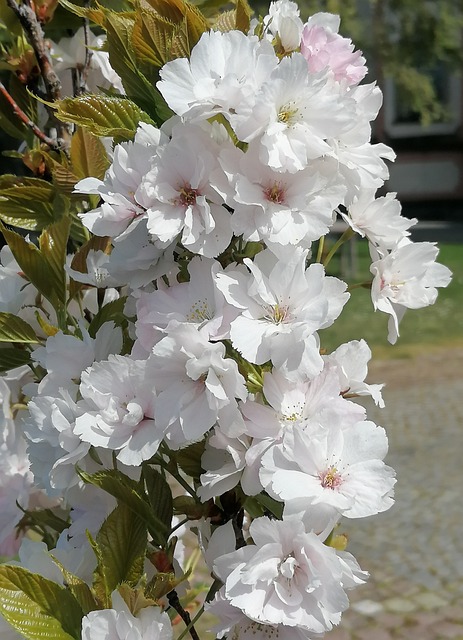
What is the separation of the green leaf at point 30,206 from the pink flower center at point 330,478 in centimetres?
55

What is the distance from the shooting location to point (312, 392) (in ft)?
3.23

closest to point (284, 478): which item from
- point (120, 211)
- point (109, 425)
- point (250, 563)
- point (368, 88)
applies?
point (250, 563)

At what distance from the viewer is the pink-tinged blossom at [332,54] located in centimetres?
104

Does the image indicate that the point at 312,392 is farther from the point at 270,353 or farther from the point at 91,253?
the point at 91,253

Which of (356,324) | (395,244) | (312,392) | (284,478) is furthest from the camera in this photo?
(356,324)

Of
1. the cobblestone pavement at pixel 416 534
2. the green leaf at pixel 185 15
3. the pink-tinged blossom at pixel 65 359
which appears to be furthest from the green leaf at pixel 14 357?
the cobblestone pavement at pixel 416 534

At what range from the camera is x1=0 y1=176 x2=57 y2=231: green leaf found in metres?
1.20

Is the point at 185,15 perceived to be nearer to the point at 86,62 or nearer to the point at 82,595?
the point at 86,62

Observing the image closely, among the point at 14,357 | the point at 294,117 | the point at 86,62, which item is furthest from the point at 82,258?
the point at 86,62

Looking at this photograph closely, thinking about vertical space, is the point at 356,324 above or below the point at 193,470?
below

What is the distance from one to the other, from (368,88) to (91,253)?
1.36 feet

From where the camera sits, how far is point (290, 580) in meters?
0.91

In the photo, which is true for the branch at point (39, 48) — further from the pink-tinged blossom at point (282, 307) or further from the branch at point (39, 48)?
the pink-tinged blossom at point (282, 307)

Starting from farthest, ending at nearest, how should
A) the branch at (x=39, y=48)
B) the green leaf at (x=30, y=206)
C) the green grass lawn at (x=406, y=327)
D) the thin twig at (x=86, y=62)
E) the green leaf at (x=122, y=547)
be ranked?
the green grass lawn at (x=406, y=327) < the thin twig at (x=86, y=62) < the branch at (x=39, y=48) < the green leaf at (x=30, y=206) < the green leaf at (x=122, y=547)
